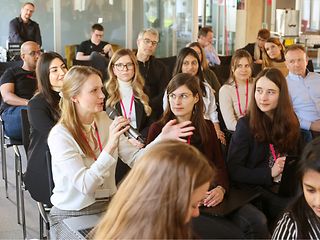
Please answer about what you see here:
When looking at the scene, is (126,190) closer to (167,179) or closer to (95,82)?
(167,179)

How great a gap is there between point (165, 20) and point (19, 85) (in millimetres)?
6180

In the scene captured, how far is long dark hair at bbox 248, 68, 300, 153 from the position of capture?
3373 mm

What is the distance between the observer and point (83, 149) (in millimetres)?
2682

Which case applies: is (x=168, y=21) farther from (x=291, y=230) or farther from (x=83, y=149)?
(x=291, y=230)

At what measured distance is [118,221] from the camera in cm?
140

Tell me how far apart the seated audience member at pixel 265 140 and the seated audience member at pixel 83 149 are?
0.77 meters

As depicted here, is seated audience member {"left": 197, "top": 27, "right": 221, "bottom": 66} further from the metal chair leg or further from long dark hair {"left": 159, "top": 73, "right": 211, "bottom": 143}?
long dark hair {"left": 159, "top": 73, "right": 211, "bottom": 143}

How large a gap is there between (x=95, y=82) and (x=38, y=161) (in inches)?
25.8

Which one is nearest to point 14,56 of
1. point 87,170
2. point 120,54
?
point 120,54

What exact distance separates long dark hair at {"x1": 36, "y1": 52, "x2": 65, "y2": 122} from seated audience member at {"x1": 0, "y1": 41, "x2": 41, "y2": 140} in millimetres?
834

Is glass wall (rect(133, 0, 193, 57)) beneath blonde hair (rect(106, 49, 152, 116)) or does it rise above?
above

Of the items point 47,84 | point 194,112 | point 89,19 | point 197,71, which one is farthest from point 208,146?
point 89,19

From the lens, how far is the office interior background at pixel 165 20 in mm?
9305

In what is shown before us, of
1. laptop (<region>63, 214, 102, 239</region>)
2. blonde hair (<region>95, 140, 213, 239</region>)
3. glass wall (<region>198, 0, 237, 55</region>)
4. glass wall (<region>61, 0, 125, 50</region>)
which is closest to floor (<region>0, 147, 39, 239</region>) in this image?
laptop (<region>63, 214, 102, 239</region>)
